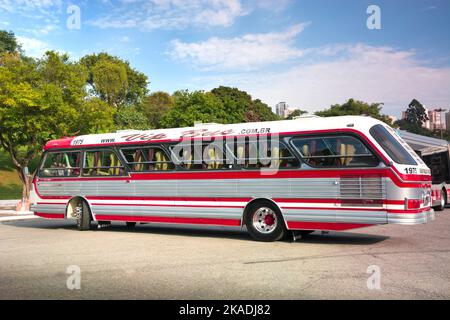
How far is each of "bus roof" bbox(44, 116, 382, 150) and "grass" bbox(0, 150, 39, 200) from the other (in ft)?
86.3

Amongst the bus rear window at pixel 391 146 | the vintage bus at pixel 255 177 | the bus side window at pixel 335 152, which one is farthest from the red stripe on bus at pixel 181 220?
the bus rear window at pixel 391 146

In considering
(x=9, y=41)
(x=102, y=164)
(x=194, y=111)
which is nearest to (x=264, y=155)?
(x=102, y=164)

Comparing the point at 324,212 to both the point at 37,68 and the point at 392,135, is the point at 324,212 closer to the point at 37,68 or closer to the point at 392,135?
the point at 392,135

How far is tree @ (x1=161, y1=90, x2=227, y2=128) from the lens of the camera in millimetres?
48906

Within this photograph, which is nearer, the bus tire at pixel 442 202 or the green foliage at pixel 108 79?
the bus tire at pixel 442 202

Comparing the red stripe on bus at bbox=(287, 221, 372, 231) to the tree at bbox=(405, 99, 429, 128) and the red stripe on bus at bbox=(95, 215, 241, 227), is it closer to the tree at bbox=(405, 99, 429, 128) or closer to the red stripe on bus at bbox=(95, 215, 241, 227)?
the red stripe on bus at bbox=(95, 215, 241, 227)

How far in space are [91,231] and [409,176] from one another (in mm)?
9090

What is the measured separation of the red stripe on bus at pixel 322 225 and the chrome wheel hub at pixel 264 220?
1.52 feet

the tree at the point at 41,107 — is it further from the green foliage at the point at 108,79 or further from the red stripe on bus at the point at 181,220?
the green foliage at the point at 108,79

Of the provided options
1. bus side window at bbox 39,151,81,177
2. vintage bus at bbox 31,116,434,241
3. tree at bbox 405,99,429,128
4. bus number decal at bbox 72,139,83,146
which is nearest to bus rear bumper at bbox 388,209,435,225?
vintage bus at bbox 31,116,434,241

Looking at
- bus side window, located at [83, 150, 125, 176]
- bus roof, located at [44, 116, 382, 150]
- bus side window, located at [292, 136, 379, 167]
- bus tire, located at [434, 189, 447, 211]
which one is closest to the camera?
bus side window, located at [292, 136, 379, 167]

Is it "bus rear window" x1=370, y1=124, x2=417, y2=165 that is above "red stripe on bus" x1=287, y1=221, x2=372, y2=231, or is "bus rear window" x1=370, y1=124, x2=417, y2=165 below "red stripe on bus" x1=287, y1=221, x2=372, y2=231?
above

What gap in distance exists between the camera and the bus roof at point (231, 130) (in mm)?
10344
